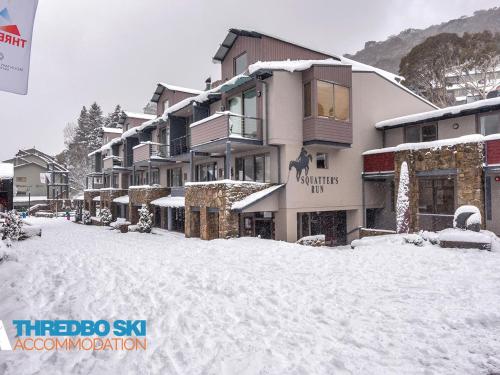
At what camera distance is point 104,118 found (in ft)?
266

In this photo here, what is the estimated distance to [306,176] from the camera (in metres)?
20.0

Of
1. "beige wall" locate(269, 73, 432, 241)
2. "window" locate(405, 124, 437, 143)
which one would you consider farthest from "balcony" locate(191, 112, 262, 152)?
"window" locate(405, 124, 437, 143)

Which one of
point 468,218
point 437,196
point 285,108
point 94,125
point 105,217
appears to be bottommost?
point 105,217

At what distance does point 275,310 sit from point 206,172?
63.3 feet

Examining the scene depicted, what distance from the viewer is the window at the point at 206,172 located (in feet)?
80.9

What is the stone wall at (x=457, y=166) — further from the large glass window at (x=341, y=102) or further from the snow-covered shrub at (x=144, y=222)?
the snow-covered shrub at (x=144, y=222)

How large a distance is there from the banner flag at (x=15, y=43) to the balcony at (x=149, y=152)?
852 inches

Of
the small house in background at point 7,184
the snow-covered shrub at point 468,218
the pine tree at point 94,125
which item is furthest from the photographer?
the pine tree at point 94,125

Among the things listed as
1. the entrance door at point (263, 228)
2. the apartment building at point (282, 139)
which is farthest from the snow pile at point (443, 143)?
the entrance door at point (263, 228)

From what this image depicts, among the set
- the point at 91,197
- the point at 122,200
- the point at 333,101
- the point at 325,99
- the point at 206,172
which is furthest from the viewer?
the point at 91,197

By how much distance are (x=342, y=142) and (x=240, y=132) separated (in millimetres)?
6305

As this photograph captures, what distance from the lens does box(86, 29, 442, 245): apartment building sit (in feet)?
61.8

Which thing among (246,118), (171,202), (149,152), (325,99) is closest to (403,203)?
(325,99)

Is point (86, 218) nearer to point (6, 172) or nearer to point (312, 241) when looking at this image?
point (6, 172)
